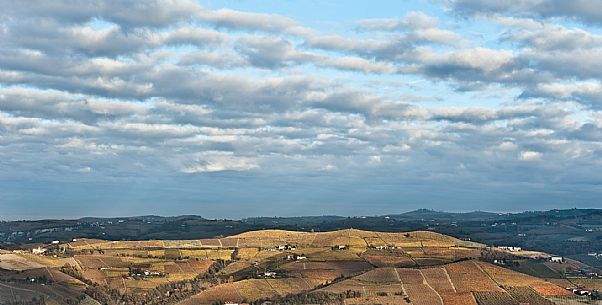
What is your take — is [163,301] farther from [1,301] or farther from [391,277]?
[391,277]

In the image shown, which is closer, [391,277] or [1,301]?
[1,301]

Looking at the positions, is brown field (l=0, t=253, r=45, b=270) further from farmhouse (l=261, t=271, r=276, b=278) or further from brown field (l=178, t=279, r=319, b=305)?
farmhouse (l=261, t=271, r=276, b=278)

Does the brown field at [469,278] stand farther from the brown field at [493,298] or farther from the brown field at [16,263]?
the brown field at [16,263]

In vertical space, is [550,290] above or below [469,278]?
below

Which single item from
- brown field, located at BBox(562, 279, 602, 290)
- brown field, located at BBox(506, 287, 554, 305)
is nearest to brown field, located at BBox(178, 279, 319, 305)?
brown field, located at BBox(506, 287, 554, 305)

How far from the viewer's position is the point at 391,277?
164m

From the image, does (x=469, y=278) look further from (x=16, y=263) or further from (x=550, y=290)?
(x=16, y=263)

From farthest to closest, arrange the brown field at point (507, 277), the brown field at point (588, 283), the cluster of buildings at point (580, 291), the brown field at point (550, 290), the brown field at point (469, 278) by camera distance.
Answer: the brown field at point (507, 277) → the brown field at point (588, 283) → the brown field at point (469, 278) → the brown field at point (550, 290) → the cluster of buildings at point (580, 291)

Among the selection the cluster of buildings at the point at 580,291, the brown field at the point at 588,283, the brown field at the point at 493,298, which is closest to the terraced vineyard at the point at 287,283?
the brown field at the point at 493,298

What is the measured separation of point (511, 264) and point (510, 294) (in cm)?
4643

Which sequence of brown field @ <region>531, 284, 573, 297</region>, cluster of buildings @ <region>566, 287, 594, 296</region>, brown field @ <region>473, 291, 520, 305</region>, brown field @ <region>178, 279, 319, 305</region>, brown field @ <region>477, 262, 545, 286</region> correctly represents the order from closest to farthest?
brown field @ <region>473, 291, 520, 305</region> → cluster of buildings @ <region>566, 287, 594, 296</region> → brown field @ <region>531, 284, 573, 297</region> → brown field @ <region>178, 279, 319, 305</region> → brown field @ <region>477, 262, 545, 286</region>

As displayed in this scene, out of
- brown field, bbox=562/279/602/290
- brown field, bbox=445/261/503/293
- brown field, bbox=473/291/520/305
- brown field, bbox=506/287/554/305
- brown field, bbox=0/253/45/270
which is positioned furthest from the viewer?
brown field, bbox=0/253/45/270

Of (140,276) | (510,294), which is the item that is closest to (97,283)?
(140,276)

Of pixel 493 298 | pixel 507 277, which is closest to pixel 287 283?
pixel 493 298
